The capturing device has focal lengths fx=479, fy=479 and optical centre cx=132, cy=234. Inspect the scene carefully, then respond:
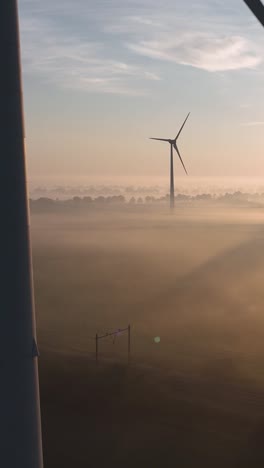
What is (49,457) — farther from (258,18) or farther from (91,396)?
(258,18)

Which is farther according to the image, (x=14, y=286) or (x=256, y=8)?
(x=256, y=8)

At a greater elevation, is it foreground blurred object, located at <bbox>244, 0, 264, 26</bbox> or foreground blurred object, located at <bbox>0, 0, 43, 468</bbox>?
foreground blurred object, located at <bbox>244, 0, 264, 26</bbox>

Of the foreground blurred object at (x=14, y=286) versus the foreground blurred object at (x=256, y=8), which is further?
the foreground blurred object at (x=256, y=8)

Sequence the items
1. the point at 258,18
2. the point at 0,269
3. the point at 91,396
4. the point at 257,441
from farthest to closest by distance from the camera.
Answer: the point at 91,396 → the point at 257,441 → the point at 258,18 → the point at 0,269

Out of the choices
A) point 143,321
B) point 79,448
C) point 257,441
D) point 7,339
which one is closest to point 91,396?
point 79,448

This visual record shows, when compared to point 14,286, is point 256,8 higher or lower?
higher

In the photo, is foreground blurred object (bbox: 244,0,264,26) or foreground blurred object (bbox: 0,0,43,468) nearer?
foreground blurred object (bbox: 0,0,43,468)

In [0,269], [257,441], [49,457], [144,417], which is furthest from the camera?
[144,417]

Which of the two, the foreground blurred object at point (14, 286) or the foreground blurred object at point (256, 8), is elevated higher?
the foreground blurred object at point (256, 8)
